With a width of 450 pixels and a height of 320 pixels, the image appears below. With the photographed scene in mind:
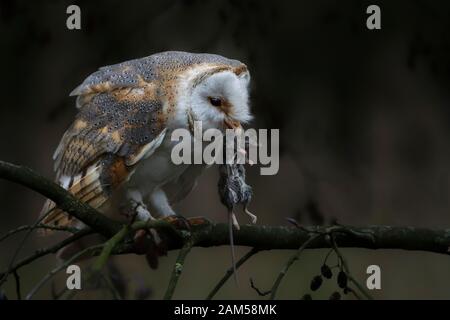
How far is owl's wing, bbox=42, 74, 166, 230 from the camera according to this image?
2.36 meters

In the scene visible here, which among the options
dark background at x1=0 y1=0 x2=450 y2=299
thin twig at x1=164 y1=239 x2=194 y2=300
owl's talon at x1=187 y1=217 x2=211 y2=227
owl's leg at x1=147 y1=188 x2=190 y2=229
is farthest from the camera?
dark background at x1=0 y1=0 x2=450 y2=299

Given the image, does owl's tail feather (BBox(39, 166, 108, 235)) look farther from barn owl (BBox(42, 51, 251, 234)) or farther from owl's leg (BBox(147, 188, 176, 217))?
owl's leg (BBox(147, 188, 176, 217))

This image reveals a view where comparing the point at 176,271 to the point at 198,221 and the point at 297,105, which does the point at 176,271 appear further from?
the point at 297,105

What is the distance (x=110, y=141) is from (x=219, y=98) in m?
0.27

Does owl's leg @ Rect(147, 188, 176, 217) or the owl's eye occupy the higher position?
the owl's eye

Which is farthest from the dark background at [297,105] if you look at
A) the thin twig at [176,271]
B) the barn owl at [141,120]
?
the thin twig at [176,271]

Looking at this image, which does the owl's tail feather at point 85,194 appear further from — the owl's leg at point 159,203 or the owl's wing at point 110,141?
the owl's leg at point 159,203

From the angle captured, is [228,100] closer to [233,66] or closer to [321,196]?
[233,66]

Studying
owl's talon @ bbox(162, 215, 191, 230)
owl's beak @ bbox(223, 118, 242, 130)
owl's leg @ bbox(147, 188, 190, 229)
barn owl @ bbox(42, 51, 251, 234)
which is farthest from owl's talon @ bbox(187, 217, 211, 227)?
owl's leg @ bbox(147, 188, 190, 229)

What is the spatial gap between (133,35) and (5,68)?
139 cm

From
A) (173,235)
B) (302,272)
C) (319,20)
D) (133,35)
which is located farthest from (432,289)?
(173,235)

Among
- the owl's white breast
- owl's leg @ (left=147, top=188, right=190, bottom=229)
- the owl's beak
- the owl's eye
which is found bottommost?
owl's leg @ (left=147, top=188, right=190, bottom=229)

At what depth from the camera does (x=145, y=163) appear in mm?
2451

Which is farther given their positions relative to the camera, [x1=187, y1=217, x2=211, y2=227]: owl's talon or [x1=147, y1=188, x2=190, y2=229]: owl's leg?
[x1=147, y1=188, x2=190, y2=229]: owl's leg
